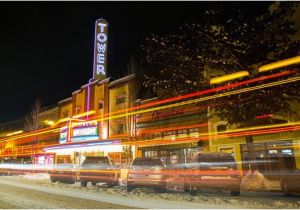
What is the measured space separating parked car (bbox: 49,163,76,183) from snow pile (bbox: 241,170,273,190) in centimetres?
963

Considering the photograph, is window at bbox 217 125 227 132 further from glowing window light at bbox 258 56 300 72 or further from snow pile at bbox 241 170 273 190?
snow pile at bbox 241 170 273 190

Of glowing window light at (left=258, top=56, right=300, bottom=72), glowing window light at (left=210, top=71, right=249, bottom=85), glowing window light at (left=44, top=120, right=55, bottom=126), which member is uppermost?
glowing window light at (left=44, top=120, right=55, bottom=126)

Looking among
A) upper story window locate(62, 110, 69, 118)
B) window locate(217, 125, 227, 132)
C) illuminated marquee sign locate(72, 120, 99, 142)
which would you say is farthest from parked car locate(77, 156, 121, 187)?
upper story window locate(62, 110, 69, 118)

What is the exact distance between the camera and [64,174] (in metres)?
18.8

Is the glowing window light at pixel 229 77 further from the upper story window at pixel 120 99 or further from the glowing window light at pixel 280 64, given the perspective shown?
the upper story window at pixel 120 99

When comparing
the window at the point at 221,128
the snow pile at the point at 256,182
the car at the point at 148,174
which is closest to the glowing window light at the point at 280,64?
the snow pile at the point at 256,182

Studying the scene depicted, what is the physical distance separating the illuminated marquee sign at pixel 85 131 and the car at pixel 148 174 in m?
A: 17.0

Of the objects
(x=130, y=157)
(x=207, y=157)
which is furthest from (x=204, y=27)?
(x=130, y=157)

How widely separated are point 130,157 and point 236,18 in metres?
17.1

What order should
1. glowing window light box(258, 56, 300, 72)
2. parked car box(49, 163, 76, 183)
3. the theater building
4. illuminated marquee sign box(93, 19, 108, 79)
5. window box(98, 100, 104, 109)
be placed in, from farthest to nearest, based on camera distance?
window box(98, 100, 104, 109) < illuminated marquee sign box(93, 19, 108, 79) < the theater building < parked car box(49, 163, 76, 183) < glowing window light box(258, 56, 300, 72)

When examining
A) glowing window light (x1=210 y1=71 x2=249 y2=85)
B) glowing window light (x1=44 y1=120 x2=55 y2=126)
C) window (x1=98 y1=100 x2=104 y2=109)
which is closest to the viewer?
glowing window light (x1=210 y1=71 x2=249 y2=85)

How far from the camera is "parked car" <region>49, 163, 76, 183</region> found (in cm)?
1851

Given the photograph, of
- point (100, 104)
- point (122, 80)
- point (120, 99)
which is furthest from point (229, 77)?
point (100, 104)

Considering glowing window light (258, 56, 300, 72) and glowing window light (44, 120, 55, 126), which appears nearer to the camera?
glowing window light (258, 56, 300, 72)
